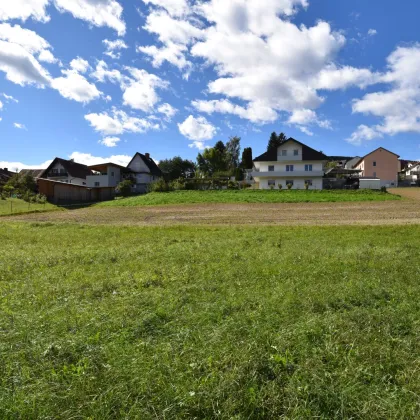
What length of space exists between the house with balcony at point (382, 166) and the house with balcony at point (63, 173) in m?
57.7

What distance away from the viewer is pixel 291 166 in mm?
48500

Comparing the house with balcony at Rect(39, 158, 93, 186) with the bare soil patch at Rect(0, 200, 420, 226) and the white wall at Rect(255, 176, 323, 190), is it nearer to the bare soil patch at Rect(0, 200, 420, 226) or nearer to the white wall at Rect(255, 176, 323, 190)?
the bare soil patch at Rect(0, 200, 420, 226)

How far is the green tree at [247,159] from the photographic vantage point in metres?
75.6

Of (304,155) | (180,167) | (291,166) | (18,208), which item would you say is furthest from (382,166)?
(18,208)

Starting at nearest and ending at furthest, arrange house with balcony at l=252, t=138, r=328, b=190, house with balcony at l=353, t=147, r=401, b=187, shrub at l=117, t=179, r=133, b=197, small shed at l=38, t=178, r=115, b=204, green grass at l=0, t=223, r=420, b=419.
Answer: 1. green grass at l=0, t=223, r=420, b=419
2. small shed at l=38, t=178, r=115, b=204
3. house with balcony at l=252, t=138, r=328, b=190
4. shrub at l=117, t=179, r=133, b=197
5. house with balcony at l=353, t=147, r=401, b=187

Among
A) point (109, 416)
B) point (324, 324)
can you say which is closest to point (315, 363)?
point (324, 324)

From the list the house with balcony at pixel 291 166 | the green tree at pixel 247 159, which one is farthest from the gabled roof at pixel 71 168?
the green tree at pixel 247 159

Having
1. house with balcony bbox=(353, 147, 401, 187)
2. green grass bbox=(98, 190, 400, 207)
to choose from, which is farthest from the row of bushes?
house with balcony bbox=(353, 147, 401, 187)

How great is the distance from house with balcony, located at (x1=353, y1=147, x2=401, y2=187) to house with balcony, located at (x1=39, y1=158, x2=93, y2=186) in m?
57.7

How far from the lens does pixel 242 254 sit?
7695mm

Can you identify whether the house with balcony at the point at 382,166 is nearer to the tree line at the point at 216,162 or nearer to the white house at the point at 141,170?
the tree line at the point at 216,162

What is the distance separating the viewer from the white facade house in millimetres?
54156

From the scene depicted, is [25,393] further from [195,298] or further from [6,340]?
[195,298]

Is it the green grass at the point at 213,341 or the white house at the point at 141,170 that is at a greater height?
the white house at the point at 141,170
